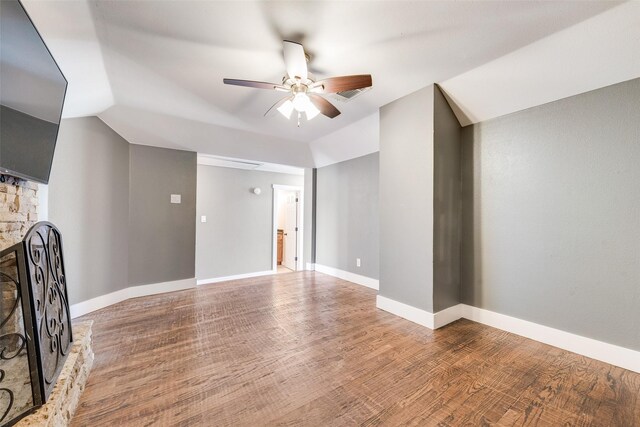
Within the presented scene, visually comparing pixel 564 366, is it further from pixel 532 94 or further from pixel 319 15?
pixel 319 15

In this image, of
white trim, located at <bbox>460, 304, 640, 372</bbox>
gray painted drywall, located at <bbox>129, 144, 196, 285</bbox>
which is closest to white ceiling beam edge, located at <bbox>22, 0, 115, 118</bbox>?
gray painted drywall, located at <bbox>129, 144, 196, 285</bbox>

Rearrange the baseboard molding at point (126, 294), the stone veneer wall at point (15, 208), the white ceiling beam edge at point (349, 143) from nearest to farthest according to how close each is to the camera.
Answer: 1. the stone veneer wall at point (15, 208)
2. the baseboard molding at point (126, 294)
3. the white ceiling beam edge at point (349, 143)

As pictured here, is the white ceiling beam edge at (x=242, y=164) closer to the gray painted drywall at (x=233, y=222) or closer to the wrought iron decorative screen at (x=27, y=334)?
the gray painted drywall at (x=233, y=222)

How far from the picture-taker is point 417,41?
1957mm

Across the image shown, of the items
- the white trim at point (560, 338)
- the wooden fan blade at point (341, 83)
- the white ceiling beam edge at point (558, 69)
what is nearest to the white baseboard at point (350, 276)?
the white trim at point (560, 338)

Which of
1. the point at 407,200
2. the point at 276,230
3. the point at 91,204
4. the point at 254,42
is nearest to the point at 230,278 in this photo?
the point at 276,230

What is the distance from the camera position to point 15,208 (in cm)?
161

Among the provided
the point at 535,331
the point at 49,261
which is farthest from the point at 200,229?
the point at 535,331

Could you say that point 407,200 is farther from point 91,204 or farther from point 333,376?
point 91,204

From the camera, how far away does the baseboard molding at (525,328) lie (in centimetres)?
199

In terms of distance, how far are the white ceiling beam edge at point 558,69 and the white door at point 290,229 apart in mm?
4118

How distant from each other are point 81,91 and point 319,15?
2.39 metres

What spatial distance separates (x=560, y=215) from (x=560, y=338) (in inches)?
43.8

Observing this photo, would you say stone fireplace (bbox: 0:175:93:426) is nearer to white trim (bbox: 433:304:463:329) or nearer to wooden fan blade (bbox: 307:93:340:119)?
wooden fan blade (bbox: 307:93:340:119)
